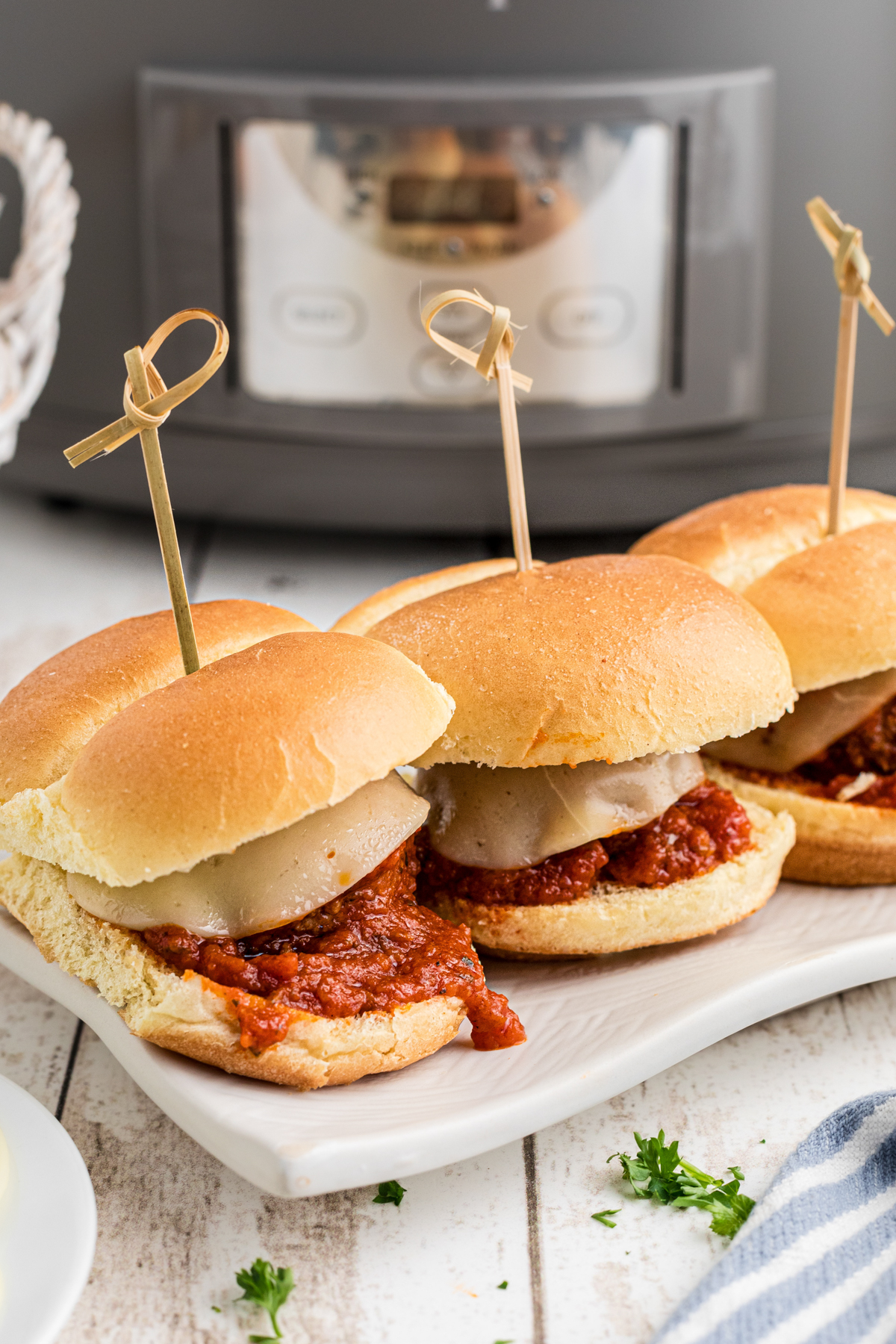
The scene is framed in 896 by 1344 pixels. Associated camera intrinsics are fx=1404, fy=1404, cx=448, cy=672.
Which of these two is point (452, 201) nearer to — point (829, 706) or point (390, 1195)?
point (829, 706)

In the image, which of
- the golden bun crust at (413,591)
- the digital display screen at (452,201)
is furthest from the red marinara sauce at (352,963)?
the digital display screen at (452,201)

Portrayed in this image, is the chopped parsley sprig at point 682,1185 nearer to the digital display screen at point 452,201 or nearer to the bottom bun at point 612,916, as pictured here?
the bottom bun at point 612,916

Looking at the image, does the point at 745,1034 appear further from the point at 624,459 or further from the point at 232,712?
the point at 624,459

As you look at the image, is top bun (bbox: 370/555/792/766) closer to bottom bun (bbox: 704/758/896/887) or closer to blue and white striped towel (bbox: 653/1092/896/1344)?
bottom bun (bbox: 704/758/896/887)

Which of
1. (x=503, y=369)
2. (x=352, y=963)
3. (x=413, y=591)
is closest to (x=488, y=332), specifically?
(x=503, y=369)

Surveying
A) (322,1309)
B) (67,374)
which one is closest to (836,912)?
(322,1309)
